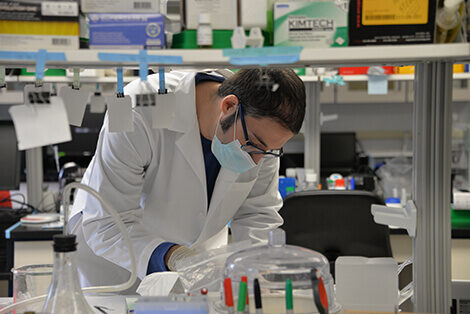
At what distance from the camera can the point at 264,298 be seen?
106 centimetres

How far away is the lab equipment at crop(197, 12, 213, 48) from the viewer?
1019 mm

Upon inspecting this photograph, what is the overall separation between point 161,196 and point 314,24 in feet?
2.87

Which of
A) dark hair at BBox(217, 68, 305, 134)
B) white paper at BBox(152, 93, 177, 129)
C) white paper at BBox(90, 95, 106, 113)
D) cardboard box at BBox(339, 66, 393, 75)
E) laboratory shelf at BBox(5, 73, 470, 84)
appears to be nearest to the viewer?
white paper at BBox(152, 93, 177, 129)

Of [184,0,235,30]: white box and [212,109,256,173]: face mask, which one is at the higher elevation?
[184,0,235,30]: white box

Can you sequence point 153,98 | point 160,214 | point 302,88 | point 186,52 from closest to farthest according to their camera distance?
point 186,52 → point 153,98 → point 302,88 → point 160,214

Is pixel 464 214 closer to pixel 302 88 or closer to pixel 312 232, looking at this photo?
pixel 312 232

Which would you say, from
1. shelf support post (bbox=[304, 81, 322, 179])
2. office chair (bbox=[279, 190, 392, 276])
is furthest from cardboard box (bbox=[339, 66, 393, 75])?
office chair (bbox=[279, 190, 392, 276])

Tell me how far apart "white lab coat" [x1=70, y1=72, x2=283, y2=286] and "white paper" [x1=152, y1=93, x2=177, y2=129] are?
16.1 inches

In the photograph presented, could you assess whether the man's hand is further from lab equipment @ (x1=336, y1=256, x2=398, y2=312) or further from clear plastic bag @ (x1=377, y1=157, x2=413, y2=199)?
clear plastic bag @ (x1=377, y1=157, x2=413, y2=199)

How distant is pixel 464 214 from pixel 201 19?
2.26m

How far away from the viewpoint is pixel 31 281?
1.12 meters

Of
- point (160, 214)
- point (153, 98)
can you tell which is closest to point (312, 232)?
point (160, 214)

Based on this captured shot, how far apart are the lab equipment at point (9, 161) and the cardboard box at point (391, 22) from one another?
2660 mm

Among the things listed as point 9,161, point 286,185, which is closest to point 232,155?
point 286,185
